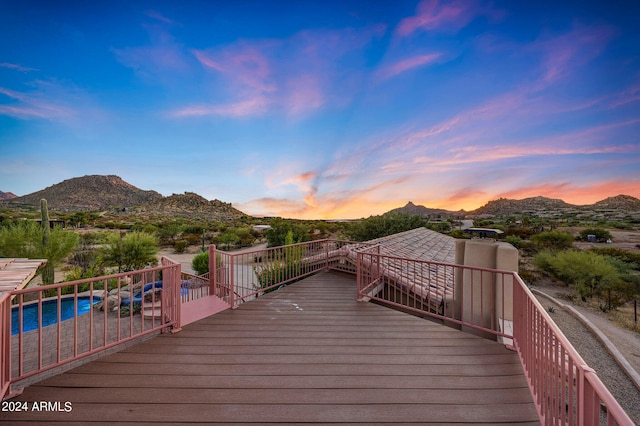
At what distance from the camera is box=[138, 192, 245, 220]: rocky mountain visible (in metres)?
57.9

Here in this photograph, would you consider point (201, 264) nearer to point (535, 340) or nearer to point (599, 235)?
point (535, 340)

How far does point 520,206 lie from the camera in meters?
45.6

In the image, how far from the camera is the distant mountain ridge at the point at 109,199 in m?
50.3

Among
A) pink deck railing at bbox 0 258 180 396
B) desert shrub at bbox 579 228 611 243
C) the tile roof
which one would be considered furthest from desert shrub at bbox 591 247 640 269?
the tile roof

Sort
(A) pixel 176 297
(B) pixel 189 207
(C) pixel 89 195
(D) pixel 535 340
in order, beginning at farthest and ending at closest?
(B) pixel 189 207, (C) pixel 89 195, (A) pixel 176 297, (D) pixel 535 340

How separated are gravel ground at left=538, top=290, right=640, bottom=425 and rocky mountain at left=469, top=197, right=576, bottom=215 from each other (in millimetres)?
39640

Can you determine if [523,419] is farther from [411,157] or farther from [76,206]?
[76,206]

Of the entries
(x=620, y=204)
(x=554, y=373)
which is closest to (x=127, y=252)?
(x=554, y=373)

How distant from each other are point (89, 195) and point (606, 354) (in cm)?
7518

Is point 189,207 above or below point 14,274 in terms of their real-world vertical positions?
above

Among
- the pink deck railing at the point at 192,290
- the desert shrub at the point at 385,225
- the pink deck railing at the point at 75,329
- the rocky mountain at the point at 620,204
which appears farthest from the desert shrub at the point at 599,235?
the pink deck railing at the point at 75,329

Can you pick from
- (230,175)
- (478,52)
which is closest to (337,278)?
(478,52)

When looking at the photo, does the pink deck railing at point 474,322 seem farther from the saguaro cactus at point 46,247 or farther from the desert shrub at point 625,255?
the desert shrub at point 625,255

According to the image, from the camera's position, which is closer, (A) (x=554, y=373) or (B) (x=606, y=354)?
(A) (x=554, y=373)
